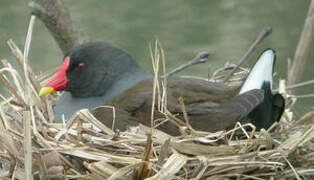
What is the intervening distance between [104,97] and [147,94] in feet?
2.02

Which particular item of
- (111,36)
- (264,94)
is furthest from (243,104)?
(111,36)

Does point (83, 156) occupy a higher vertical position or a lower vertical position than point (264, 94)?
lower

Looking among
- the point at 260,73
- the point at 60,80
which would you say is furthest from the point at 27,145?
the point at 60,80

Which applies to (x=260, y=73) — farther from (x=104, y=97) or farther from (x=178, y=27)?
(x=178, y=27)

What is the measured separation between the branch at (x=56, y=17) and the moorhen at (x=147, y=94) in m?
0.12

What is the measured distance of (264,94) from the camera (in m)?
2.93

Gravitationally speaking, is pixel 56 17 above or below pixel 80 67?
above

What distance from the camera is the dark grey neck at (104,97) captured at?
348 centimetres

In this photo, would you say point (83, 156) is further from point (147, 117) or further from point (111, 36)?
point (111, 36)

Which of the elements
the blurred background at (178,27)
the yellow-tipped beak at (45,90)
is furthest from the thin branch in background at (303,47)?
the blurred background at (178,27)

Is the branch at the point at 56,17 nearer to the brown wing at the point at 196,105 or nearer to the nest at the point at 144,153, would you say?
the brown wing at the point at 196,105

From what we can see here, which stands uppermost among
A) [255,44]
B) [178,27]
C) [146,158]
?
[178,27]

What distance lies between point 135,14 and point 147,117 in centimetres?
261

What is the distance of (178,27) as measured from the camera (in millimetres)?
5520
